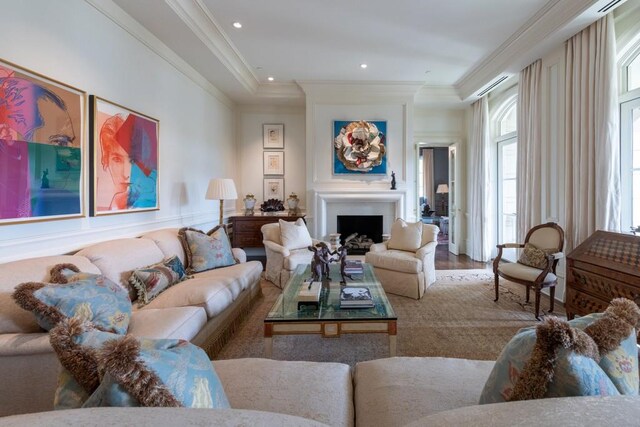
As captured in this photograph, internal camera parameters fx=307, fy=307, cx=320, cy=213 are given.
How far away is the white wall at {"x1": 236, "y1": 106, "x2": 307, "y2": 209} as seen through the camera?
245 inches

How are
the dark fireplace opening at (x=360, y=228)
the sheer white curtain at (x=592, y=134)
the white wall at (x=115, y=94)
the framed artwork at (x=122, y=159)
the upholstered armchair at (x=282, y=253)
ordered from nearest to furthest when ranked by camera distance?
the white wall at (x=115, y=94) → the framed artwork at (x=122, y=159) → the sheer white curtain at (x=592, y=134) → the upholstered armchair at (x=282, y=253) → the dark fireplace opening at (x=360, y=228)

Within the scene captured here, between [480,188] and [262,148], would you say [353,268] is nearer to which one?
[480,188]

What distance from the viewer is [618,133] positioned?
308 cm

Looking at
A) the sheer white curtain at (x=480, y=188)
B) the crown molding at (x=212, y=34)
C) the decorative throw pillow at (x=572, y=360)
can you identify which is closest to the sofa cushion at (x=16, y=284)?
the decorative throw pillow at (x=572, y=360)

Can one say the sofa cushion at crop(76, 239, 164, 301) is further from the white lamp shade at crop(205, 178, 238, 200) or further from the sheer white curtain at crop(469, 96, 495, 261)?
the sheer white curtain at crop(469, 96, 495, 261)

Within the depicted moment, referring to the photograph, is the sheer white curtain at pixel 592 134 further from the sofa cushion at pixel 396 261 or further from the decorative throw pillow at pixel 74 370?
the decorative throw pillow at pixel 74 370

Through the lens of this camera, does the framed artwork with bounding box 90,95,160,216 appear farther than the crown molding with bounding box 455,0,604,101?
No

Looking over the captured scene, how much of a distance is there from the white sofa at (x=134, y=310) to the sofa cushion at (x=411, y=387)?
1.23 m

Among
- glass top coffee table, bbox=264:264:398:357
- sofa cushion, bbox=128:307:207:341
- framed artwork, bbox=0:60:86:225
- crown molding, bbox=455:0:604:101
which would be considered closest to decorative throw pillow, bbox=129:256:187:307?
sofa cushion, bbox=128:307:207:341

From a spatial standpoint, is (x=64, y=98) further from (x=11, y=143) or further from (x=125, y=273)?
(x=125, y=273)

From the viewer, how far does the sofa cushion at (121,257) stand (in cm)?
227

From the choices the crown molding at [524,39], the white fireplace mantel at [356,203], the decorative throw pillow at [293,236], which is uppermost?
the crown molding at [524,39]

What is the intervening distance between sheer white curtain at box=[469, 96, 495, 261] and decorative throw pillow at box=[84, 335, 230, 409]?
222 inches

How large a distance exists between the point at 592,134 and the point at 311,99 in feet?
13.1
